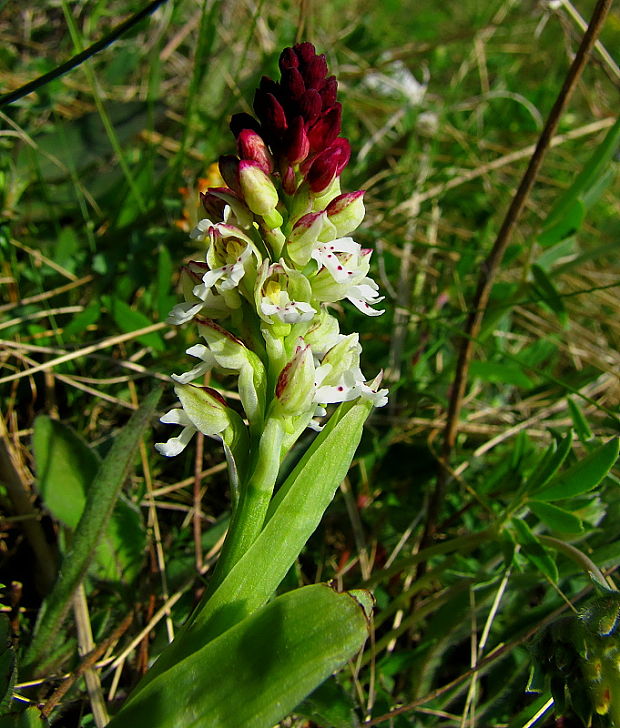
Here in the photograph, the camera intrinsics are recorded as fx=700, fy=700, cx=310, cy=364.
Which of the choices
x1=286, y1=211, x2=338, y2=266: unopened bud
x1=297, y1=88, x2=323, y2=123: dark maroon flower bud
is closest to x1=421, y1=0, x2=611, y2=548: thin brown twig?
x1=286, y1=211, x2=338, y2=266: unopened bud

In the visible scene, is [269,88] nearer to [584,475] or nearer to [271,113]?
[271,113]

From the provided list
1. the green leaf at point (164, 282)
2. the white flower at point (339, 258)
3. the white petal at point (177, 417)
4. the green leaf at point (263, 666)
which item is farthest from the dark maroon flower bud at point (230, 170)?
the green leaf at point (164, 282)

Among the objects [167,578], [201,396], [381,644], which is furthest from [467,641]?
[201,396]

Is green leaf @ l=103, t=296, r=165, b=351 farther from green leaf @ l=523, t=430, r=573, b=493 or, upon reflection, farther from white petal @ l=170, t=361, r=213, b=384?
green leaf @ l=523, t=430, r=573, b=493

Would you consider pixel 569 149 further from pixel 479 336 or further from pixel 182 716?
pixel 182 716

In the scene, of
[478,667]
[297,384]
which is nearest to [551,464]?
[478,667]

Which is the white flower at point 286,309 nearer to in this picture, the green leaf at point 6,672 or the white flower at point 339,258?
the white flower at point 339,258

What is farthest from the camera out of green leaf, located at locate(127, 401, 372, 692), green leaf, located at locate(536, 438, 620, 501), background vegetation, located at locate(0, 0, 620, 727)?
background vegetation, located at locate(0, 0, 620, 727)
